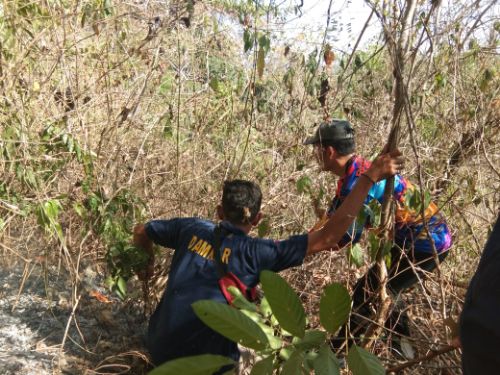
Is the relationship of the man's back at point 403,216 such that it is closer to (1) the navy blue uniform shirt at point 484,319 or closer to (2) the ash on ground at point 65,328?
(2) the ash on ground at point 65,328

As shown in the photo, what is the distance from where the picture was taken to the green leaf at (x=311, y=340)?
3.32 ft

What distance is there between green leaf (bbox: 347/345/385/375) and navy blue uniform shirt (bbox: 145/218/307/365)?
3.85 ft

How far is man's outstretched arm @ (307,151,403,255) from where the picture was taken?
198 centimetres

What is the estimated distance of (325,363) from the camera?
101 cm

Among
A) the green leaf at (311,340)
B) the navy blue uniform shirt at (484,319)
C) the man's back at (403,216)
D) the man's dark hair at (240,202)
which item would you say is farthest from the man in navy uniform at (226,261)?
the navy blue uniform shirt at (484,319)

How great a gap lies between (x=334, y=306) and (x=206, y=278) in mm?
1263

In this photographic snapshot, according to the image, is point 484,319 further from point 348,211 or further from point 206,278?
point 206,278

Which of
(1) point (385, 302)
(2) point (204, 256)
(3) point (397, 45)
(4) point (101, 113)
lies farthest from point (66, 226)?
(3) point (397, 45)

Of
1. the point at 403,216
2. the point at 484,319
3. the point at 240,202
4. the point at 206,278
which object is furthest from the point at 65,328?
the point at 484,319

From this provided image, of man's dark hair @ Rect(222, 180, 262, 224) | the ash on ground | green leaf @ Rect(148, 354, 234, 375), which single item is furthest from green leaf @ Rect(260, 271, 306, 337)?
the ash on ground

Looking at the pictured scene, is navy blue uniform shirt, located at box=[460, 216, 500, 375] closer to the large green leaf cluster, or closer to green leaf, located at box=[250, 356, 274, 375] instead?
the large green leaf cluster

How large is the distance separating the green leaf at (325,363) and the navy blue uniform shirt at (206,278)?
1161 millimetres

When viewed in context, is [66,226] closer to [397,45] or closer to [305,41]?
[305,41]

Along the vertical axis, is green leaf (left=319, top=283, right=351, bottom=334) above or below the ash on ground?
above
